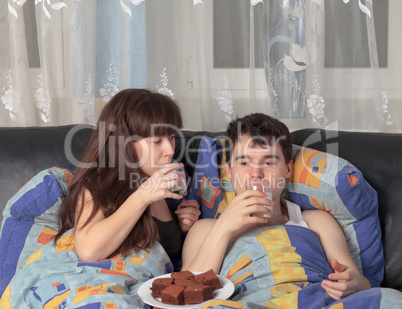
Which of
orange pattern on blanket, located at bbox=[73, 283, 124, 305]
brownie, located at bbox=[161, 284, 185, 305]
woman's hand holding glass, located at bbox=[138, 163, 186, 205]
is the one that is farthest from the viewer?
woman's hand holding glass, located at bbox=[138, 163, 186, 205]

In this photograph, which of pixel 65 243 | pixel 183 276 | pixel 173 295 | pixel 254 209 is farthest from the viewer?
pixel 65 243

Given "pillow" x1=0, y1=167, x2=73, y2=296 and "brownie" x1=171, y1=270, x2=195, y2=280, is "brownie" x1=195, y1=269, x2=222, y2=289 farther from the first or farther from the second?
"pillow" x1=0, y1=167, x2=73, y2=296

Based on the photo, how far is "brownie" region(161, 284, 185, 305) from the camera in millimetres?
1322

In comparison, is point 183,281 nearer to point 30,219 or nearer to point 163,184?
point 163,184

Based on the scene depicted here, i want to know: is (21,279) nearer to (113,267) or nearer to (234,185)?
(113,267)

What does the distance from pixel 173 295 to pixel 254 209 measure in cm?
40

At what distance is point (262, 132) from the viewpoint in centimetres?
186

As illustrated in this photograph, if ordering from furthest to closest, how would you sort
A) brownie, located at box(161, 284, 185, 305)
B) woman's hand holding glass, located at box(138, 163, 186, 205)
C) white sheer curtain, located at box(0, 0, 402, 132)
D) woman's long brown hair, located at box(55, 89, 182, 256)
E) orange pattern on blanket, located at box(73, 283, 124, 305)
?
1. white sheer curtain, located at box(0, 0, 402, 132)
2. woman's long brown hair, located at box(55, 89, 182, 256)
3. woman's hand holding glass, located at box(138, 163, 186, 205)
4. orange pattern on blanket, located at box(73, 283, 124, 305)
5. brownie, located at box(161, 284, 185, 305)

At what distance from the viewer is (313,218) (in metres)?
1.86

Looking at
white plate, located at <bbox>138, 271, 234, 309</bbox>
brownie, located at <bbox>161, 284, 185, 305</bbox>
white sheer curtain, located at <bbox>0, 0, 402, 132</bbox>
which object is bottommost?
white plate, located at <bbox>138, 271, 234, 309</bbox>

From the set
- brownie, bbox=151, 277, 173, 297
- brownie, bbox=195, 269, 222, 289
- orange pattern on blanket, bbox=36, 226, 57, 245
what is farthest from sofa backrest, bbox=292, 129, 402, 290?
orange pattern on blanket, bbox=36, 226, 57, 245

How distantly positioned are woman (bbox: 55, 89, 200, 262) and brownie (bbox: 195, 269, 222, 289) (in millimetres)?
291

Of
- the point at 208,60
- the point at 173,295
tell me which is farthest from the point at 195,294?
the point at 208,60

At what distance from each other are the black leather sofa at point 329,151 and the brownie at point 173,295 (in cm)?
73
